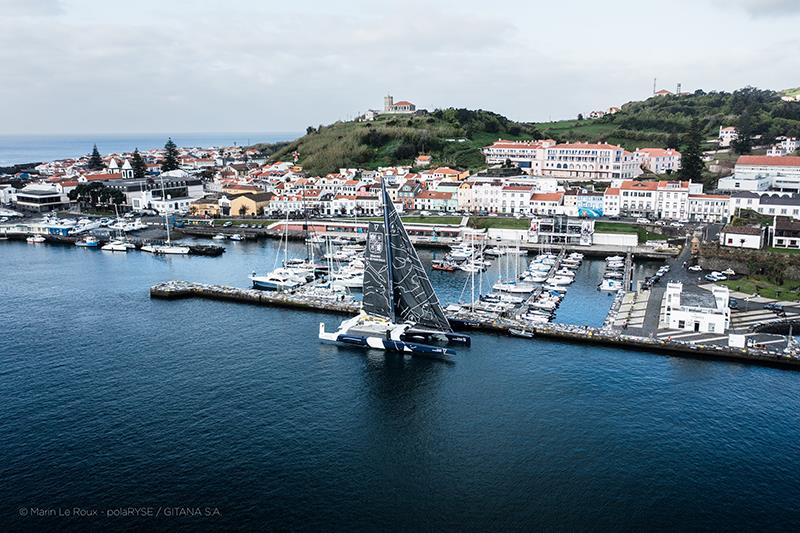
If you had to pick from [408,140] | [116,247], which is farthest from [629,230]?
[408,140]

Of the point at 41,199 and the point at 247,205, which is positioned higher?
the point at 41,199

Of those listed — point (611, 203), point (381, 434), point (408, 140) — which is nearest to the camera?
point (381, 434)

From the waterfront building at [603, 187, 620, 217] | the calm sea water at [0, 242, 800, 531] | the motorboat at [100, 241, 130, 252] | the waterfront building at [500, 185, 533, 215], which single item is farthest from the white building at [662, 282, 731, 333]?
the motorboat at [100, 241, 130, 252]

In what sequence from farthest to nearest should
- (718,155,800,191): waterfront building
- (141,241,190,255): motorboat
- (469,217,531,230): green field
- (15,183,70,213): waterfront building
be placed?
1. (15,183,70,213): waterfront building
2. (718,155,800,191): waterfront building
3. (469,217,531,230): green field
4. (141,241,190,255): motorboat

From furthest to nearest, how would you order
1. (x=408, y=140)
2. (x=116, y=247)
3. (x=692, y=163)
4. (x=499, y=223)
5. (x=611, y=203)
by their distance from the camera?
1. (x=408, y=140)
2. (x=692, y=163)
3. (x=611, y=203)
4. (x=499, y=223)
5. (x=116, y=247)

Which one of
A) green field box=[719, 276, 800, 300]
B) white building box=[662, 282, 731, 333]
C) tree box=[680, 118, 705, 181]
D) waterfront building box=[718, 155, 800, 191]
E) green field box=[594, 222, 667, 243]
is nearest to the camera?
white building box=[662, 282, 731, 333]

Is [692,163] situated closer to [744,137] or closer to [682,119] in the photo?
[744,137]

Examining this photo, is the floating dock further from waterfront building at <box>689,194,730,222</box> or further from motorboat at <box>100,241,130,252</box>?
waterfront building at <box>689,194,730,222</box>
